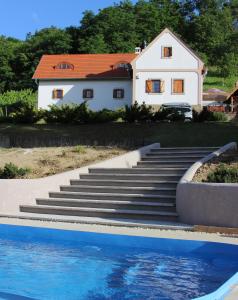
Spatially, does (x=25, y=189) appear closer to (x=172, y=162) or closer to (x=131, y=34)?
(x=172, y=162)

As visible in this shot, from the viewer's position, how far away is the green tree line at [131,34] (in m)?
74.5

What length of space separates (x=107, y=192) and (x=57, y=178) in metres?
1.66

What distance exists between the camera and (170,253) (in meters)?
9.77

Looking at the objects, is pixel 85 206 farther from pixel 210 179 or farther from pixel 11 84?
pixel 11 84

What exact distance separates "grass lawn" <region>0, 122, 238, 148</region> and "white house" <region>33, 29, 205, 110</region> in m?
22.6

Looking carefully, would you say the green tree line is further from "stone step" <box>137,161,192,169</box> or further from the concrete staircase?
the concrete staircase

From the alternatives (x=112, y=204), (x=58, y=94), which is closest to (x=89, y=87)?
(x=58, y=94)

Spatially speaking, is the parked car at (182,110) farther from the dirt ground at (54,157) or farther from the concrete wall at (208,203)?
the concrete wall at (208,203)

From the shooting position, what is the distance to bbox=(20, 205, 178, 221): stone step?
12367mm

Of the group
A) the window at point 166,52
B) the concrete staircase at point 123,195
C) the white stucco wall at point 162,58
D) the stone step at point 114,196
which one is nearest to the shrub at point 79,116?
the concrete staircase at point 123,195

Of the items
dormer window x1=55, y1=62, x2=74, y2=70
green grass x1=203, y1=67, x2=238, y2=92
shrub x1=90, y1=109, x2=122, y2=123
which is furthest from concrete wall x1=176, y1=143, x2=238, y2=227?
green grass x1=203, y1=67, x2=238, y2=92

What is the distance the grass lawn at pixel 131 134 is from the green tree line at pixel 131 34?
5009 cm

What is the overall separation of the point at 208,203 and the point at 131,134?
1061cm

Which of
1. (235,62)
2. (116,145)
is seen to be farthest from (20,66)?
(116,145)
